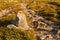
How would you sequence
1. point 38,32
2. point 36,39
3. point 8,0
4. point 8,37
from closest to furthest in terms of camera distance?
point 8,37 → point 36,39 → point 38,32 → point 8,0

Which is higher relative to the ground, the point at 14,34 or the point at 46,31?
the point at 14,34

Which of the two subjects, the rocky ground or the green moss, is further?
the rocky ground

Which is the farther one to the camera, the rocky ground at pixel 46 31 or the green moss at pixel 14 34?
the rocky ground at pixel 46 31

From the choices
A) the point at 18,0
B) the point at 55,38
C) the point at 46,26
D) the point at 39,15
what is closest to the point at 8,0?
the point at 18,0

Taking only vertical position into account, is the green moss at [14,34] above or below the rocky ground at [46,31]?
above

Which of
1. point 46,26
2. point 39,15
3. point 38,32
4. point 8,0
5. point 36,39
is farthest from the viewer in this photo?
point 8,0

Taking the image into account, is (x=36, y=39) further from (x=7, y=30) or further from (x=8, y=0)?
(x=8, y=0)

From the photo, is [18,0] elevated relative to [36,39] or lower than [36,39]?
lower

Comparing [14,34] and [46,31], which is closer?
[14,34]

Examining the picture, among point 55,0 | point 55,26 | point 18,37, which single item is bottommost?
point 55,0

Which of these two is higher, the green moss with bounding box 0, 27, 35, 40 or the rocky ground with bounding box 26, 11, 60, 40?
the green moss with bounding box 0, 27, 35, 40

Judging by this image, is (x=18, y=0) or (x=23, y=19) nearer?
(x=23, y=19)
